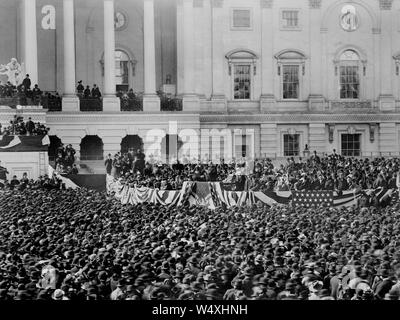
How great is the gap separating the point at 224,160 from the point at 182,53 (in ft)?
46.0

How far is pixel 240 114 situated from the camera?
66.7 m

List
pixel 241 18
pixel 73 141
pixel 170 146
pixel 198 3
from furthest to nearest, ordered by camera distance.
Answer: pixel 241 18 → pixel 198 3 → pixel 73 141 → pixel 170 146

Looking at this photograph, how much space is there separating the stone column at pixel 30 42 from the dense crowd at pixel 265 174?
10.8 meters

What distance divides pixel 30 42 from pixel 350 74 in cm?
2638

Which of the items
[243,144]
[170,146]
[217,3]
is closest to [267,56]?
[217,3]

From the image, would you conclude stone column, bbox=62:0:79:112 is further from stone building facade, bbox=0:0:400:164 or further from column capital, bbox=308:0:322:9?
column capital, bbox=308:0:322:9

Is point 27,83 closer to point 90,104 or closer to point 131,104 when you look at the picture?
point 90,104

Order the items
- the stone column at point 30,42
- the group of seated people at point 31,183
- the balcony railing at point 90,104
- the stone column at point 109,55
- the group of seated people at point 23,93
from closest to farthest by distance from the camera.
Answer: the group of seated people at point 31,183, the group of seated people at point 23,93, the stone column at point 30,42, the balcony railing at point 90,104, the stone column at point 109,55

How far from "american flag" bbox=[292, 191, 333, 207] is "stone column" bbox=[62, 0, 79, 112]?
1171 inches

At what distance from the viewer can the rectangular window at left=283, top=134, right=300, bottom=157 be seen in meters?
66.7

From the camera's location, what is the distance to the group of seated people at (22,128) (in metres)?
49.2

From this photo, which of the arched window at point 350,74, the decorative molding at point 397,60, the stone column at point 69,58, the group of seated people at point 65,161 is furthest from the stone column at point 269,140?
the group of seated people at point 65,161

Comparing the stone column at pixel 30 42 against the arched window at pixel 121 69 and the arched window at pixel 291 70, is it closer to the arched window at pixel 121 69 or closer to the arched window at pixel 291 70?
the arched window at pixel 121 69

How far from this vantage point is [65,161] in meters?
53.3
